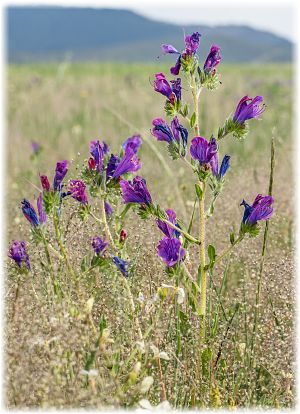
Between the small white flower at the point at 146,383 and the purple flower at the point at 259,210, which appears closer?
the small white flower at the point at 146,383

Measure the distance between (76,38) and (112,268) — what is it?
13837 cm

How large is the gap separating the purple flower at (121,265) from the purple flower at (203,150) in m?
0.36

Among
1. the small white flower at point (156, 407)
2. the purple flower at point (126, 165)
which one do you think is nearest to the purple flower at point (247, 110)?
the purple flower at point (126, 165)

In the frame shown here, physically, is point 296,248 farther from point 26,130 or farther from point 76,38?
point 76,38

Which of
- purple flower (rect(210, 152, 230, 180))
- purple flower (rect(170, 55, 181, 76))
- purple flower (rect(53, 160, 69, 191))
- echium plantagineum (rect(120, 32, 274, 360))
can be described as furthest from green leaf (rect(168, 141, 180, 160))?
purple flower (rect(53, 160, 69, 191))

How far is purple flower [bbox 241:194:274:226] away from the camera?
1921 millimetres

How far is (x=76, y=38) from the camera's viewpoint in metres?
135

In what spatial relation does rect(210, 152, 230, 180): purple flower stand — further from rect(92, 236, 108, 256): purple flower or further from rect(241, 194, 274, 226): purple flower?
rect(92, 236, 108, 256): purple flower

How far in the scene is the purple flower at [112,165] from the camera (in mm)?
2000

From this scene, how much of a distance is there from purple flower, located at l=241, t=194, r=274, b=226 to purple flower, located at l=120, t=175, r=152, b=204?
287 mm

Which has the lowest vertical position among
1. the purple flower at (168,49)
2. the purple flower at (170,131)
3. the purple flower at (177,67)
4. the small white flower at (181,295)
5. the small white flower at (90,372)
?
the small white flower at (90,372)

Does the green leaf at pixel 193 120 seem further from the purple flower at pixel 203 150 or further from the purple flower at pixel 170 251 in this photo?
the purple flower at pixel 170 251

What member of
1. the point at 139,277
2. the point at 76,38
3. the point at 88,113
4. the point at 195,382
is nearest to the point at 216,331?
the point at 195,382

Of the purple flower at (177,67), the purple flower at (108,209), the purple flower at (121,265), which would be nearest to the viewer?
the purple flower at (121,265)
